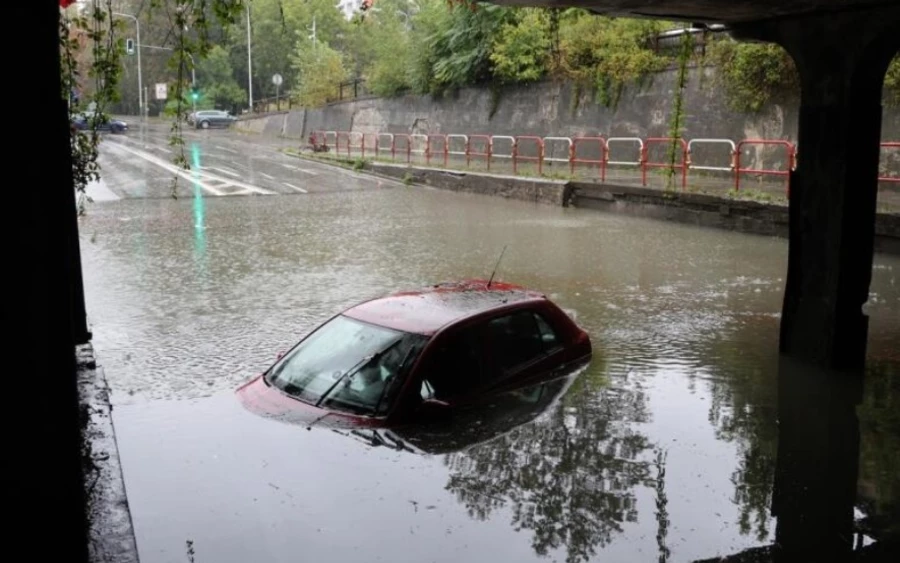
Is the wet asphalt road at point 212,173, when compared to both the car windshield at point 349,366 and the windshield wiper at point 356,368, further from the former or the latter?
the windshield wiper at point 356,368

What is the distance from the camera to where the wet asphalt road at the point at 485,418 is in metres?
6.13

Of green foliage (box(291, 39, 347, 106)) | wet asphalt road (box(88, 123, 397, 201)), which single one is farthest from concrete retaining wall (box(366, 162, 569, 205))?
green foliage (box(291, 39, 347, 106))

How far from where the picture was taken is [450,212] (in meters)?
24.8

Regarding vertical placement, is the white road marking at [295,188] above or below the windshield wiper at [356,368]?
above

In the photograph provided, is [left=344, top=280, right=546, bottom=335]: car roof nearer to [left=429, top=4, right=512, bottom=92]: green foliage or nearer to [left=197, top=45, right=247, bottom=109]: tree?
[left=429, top=4, right=512, bottom=92]: green foliage

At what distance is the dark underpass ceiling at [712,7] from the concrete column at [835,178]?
0.22 metres

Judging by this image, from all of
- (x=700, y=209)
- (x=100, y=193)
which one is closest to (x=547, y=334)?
(x=700, y=209)

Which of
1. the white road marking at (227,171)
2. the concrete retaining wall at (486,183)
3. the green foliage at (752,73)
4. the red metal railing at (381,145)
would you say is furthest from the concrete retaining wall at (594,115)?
the white road marking at (227,171)

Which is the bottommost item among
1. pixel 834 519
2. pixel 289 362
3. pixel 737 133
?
pixel 834 519

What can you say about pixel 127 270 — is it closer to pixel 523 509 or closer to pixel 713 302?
pixel 713 302

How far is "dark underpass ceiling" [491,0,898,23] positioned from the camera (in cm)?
895

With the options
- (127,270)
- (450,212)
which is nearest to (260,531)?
(127,270)

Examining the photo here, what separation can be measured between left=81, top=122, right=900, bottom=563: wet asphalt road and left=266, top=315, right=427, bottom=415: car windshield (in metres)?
0.43

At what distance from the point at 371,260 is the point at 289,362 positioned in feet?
28.1
